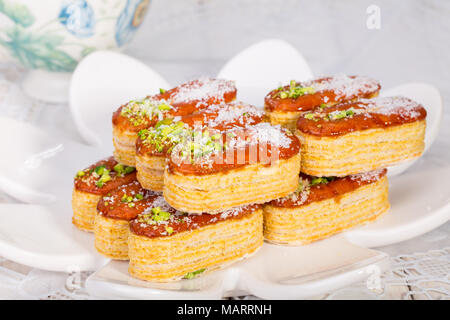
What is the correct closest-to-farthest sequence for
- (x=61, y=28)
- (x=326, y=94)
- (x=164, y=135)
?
(x=164, y=135)
(x=326, y=94)
(x=61, y=28)

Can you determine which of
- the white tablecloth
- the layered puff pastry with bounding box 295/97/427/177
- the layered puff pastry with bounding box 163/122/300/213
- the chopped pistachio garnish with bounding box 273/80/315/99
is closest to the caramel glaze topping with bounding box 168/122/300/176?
the layered puff pastry with bounding box 163/122/300/213

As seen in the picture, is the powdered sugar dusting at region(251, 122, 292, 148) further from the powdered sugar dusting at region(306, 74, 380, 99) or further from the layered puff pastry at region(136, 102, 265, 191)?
the powdered sugar dusting at region(306, 74, 380, 99)

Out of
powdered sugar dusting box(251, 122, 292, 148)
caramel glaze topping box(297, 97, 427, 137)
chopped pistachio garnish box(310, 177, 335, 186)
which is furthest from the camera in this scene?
chopped pistachio garnish box(310, 177, 335, 186)

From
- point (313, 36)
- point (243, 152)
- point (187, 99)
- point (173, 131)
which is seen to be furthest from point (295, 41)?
point (243, 152)

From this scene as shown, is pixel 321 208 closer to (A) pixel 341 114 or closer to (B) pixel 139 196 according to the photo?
(A) pixel 341 114

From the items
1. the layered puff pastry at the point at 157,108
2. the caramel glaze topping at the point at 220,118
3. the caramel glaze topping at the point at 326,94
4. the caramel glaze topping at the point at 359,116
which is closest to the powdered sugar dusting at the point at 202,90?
the layered puff pastry at the point at 157,108

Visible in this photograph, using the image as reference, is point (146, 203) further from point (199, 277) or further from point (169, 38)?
point (169, 38)

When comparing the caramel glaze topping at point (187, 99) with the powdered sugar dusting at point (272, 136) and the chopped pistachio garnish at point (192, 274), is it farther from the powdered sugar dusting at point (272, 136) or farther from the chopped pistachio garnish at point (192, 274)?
the chopped pistachio garnish at point (192, 274)
